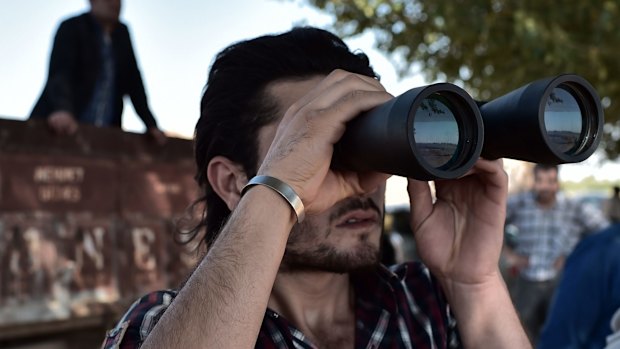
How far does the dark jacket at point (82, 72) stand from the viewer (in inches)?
160

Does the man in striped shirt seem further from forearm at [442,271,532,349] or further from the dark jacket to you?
the dark jacket

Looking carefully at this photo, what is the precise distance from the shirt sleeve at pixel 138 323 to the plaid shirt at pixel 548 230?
4.91 meters

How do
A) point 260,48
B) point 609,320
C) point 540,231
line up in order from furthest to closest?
point 540,231, point 609,320, point 260,48

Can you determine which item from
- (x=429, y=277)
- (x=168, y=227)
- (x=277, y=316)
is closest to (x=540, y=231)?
(x=168, y=227)

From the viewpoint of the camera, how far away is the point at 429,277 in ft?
6.53

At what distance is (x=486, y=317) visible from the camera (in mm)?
1867

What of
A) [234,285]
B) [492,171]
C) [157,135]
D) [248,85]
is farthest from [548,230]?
[234,285]

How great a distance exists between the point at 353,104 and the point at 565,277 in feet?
5.24

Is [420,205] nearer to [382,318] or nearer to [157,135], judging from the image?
[382,318]

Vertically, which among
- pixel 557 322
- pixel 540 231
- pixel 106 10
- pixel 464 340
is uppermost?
pixel 106 10

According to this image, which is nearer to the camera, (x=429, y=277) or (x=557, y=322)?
(x=429, y=277)

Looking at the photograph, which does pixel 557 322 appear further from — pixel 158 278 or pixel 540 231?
pixel 540 231

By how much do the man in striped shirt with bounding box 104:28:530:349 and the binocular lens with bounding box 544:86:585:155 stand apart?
0.72 ft

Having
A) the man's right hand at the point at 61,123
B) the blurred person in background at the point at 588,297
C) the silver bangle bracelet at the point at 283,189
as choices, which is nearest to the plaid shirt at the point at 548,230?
the blurred person in background at the point at 588,297
